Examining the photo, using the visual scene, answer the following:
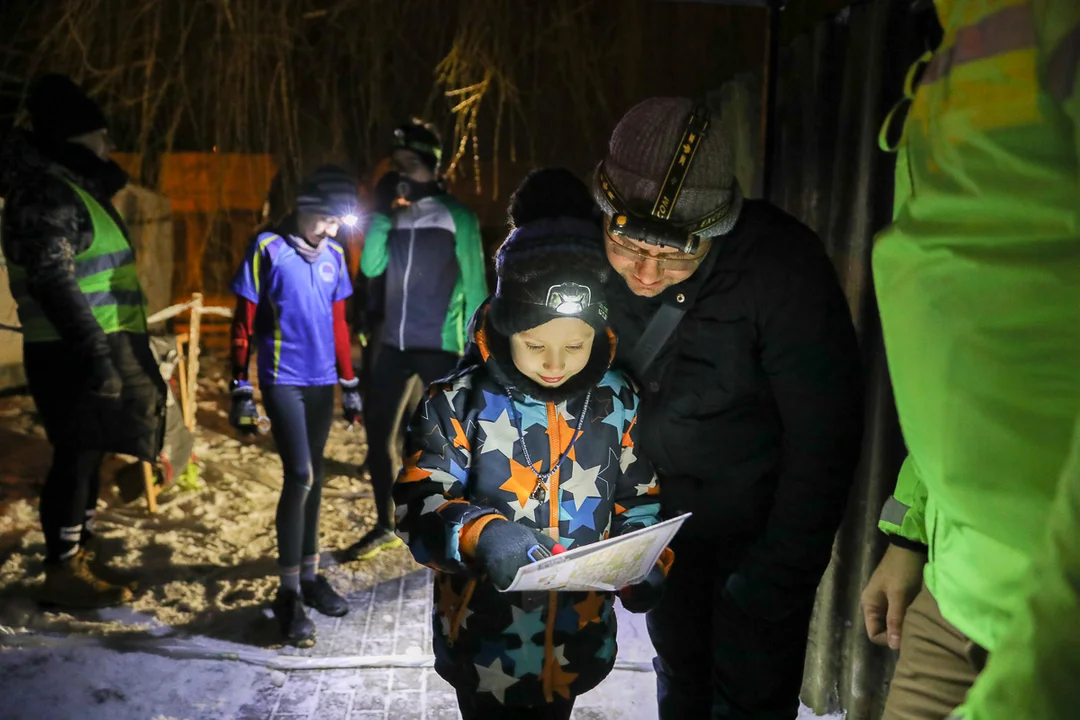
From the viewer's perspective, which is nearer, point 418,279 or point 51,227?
point 51,227

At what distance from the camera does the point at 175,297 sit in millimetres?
10203

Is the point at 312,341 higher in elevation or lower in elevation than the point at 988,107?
lower

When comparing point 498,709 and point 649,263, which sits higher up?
point 649,263

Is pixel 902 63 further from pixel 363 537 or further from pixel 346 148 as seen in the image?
pixel 346 148

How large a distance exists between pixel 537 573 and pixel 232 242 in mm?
7929

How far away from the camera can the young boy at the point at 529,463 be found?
1.82 m

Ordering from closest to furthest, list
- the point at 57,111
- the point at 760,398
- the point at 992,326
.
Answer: the point at 992,326
the point at 760,398
the point at 57,111

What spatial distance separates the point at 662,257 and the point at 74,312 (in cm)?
278

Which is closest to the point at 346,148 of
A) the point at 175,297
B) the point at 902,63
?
the point at 175,297

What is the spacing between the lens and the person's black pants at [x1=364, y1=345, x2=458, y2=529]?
437 centimetres

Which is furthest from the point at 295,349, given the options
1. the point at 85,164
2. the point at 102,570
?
the point at 102,570

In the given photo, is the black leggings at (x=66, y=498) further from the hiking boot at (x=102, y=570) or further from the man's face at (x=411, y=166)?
the man's face at (x=411, y=166)

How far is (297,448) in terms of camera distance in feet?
11.5

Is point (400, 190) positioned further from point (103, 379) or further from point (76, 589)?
point (76, 589)
